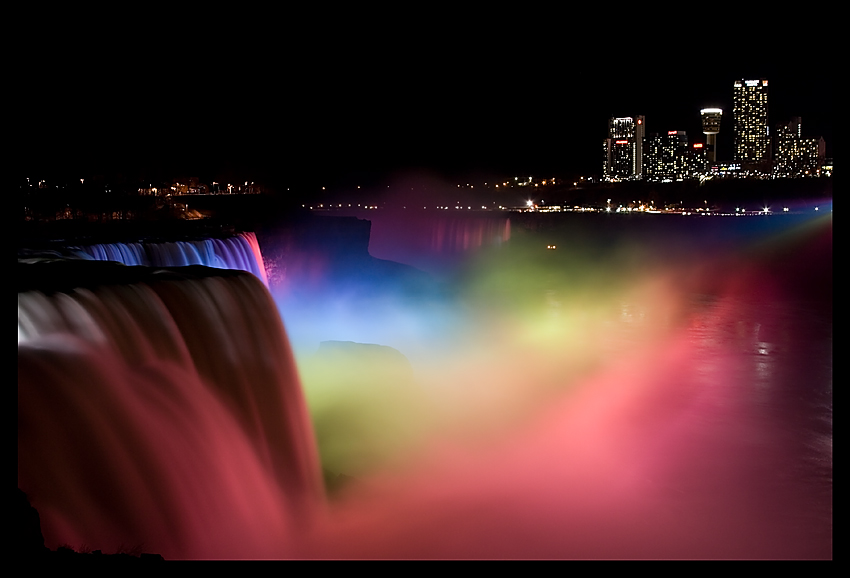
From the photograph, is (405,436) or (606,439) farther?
(606,439)

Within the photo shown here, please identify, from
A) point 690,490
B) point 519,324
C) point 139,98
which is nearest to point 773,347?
point 519,324

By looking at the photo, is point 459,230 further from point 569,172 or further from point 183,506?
point 183,506

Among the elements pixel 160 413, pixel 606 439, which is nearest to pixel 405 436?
pixel 606 439

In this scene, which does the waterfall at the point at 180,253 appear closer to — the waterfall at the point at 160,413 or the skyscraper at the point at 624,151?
the waterfall at the point at 160,413

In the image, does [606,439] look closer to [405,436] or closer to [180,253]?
[405,436]

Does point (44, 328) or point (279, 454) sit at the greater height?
point (44, 328)

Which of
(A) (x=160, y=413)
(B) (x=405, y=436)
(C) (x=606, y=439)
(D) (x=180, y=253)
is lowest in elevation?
(C) (x=606, y=439)
